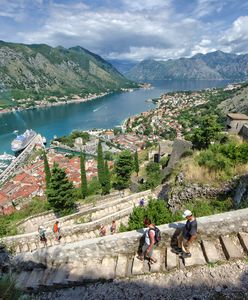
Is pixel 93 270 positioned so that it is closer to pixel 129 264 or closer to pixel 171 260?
pixel 129 264

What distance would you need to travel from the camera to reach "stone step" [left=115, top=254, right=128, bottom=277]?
532 centimetres

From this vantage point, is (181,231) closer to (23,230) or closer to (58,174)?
(23,230)

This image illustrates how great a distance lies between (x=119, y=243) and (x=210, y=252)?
6.28ft

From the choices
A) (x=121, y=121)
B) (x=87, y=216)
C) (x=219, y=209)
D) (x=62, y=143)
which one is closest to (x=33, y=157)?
(x=62, y=143)

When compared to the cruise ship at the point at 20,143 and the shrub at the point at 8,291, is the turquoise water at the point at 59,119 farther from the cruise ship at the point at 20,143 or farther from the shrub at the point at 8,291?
the shrub at the point at 8,291

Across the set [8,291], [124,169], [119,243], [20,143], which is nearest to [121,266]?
[119,243]

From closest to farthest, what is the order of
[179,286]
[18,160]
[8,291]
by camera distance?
[8,291] < [179,286] < [18,160]

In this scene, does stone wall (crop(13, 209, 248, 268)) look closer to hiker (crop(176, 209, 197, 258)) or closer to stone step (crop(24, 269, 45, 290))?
stone step (crop(24, 269, 45, 290))

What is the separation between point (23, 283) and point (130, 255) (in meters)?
2.42

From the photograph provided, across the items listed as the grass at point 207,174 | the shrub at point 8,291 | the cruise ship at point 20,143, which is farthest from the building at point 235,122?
the cruise ship at point 20,143

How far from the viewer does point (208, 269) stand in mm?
4832

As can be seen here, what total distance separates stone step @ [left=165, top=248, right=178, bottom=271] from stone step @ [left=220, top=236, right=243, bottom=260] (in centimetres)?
97

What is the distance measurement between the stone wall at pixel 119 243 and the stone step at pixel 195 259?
1.11 feet

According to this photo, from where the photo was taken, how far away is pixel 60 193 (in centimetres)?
1806
